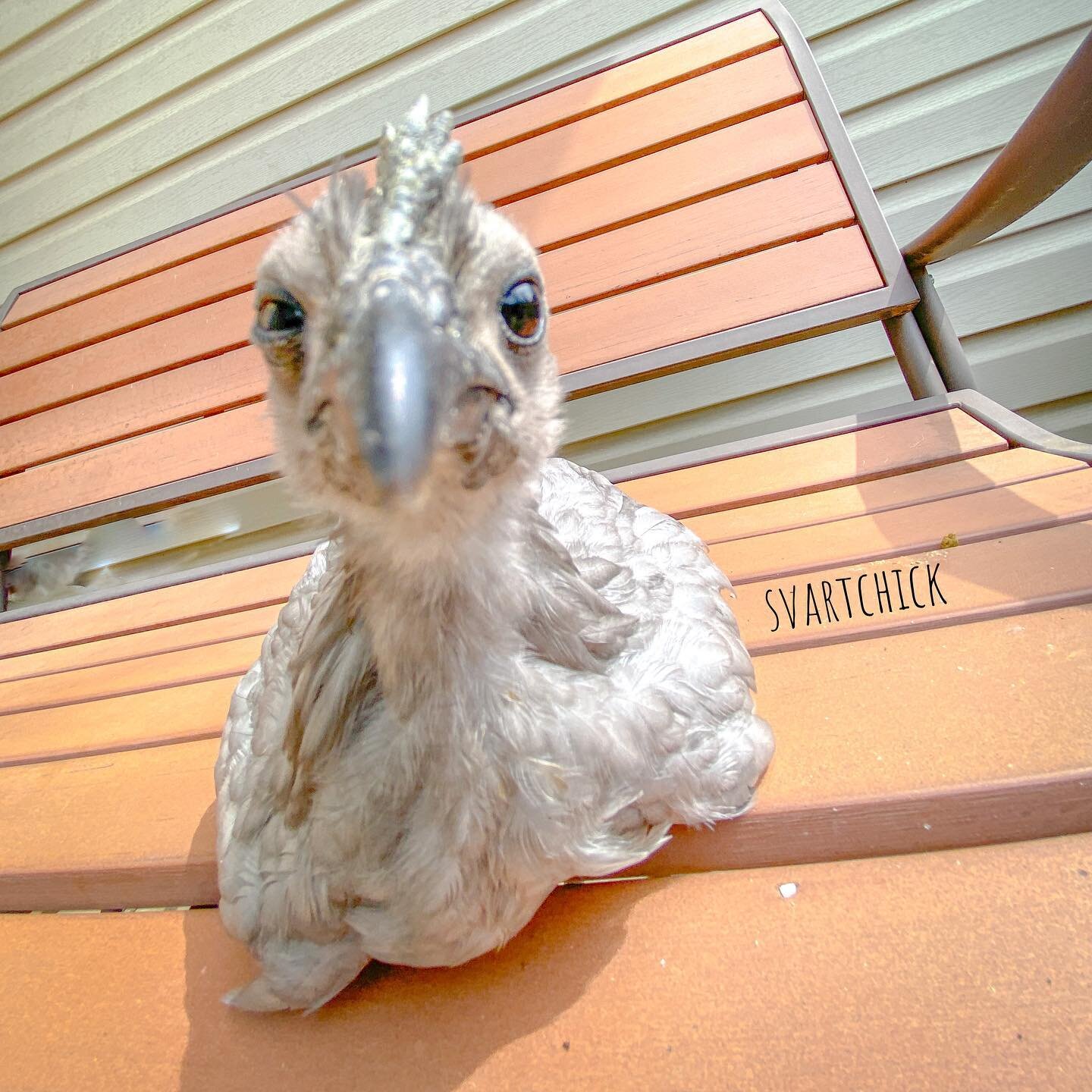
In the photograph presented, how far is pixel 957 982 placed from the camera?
852 millimetres

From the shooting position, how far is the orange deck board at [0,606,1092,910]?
0.99 metres

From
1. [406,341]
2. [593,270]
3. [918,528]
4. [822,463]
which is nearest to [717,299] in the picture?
[593,270]

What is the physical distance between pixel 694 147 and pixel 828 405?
1.20m

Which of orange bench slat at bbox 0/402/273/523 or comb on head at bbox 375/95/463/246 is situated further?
orange bench slat at bbox 0/402/273/523

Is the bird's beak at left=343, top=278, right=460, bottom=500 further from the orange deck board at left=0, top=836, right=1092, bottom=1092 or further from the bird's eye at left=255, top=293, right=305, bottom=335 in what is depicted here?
the orange deck board at left=0, top=836, right=1092, bottom=1092

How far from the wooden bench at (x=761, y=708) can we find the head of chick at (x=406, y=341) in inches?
26.4

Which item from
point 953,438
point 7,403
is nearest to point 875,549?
point 953,438

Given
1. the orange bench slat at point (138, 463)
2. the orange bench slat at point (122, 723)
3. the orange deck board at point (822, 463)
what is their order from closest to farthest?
the orange bench slat at point (122, 723) < the orange deck board at point (822, 463) < the orange bench slat at point (138, 463)

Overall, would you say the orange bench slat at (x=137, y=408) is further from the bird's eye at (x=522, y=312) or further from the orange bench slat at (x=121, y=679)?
the bird's eye at (x=522, y=312)

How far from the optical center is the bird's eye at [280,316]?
73 cm

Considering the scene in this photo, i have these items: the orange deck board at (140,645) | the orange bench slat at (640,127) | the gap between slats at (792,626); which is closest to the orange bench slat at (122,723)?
the gap between slats at (792,626)

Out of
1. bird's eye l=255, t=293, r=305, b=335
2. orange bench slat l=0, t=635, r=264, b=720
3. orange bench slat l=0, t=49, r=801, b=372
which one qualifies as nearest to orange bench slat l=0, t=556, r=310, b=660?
orange bench slat l=0, t=635, r=264, b=720

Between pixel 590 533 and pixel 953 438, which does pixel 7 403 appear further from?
pixel 953 438

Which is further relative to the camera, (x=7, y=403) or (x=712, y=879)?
(x=7, y=403)
